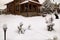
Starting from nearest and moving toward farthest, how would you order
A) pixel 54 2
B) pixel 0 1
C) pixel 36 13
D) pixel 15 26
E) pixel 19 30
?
pixel 19 30
pixel 15 26
pixel 36 13
pixel 0 1
pixel 54 2

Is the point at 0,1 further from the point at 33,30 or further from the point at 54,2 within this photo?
the point at 33,30

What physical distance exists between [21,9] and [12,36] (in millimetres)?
4930

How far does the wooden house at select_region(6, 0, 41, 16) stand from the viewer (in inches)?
396

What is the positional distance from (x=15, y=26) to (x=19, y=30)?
2.46ft

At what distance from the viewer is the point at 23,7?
10375mm

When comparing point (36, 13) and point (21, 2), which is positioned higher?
point (21, 2)

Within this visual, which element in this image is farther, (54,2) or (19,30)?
(54,2)

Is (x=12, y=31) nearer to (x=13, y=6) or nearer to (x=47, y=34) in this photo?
(x=47, y=34)

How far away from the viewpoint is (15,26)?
21.9 feet

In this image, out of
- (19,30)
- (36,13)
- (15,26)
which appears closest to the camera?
(19,30)

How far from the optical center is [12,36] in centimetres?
556

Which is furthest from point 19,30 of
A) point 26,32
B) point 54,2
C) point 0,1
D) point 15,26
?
point 54,2

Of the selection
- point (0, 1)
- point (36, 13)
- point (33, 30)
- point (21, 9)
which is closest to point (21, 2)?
point (21, 9)

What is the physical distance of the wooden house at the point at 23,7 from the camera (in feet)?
33.0
